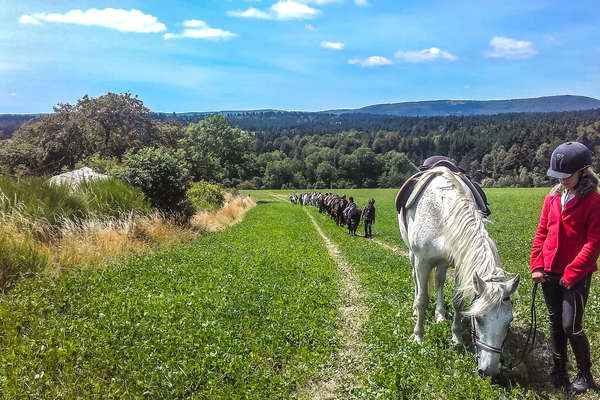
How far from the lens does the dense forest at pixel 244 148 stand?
2652 cm

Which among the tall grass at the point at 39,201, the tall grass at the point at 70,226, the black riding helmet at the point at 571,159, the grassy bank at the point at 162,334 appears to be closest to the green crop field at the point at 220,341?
the grassy bank at the point at 162,334

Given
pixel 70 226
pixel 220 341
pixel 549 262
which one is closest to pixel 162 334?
pixel 220 341

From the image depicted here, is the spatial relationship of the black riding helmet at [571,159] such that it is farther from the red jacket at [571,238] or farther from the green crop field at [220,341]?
the green crop field at [220,341]

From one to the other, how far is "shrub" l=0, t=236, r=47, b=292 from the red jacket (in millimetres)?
7565

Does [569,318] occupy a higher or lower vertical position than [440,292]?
higher

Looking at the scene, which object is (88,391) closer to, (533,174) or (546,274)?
(546,274)

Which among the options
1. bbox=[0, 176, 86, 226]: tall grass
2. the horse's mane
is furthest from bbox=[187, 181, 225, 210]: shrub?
the horse's mane

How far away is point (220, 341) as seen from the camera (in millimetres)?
4480

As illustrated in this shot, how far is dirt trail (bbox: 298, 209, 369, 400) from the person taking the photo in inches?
154

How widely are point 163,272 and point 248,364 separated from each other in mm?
4065

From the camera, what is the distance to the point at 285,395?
3.66 m

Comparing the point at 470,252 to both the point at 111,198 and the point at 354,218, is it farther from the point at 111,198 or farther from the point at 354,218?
the point at 354,218

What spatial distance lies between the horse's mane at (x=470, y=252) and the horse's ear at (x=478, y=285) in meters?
0.04

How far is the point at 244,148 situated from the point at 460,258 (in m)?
46.5
